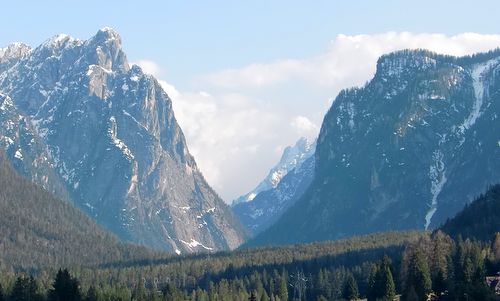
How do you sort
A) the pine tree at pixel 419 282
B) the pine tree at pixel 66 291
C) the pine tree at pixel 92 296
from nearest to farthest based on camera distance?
the pine tree at pixel 66 291, the pine tree at pixel 92 296, the pine tree at pixel 419 282

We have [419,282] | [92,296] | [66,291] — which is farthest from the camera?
[419,282]

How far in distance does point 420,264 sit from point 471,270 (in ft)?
30.2

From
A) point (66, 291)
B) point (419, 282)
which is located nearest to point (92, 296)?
point (66, 291)

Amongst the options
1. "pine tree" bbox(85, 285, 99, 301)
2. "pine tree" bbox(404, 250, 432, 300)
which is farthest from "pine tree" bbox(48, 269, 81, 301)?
"pine tree" bbox(404, 250, 432, 300)

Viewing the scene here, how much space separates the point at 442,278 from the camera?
642 ft

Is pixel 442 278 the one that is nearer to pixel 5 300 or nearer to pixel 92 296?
pixel 92 296

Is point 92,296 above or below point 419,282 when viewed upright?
above

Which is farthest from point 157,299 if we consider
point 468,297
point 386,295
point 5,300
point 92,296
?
point 468,297

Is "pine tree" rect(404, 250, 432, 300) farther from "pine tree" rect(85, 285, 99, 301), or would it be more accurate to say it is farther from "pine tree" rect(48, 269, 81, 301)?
"pine tree" rect(48, 269, 81, 301)

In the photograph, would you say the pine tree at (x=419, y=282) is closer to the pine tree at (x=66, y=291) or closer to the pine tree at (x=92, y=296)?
the pine tree at (x=92, y=296)

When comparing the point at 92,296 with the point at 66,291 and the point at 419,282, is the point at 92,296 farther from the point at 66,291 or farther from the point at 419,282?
the point at 419,282

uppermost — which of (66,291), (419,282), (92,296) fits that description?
(66,291)

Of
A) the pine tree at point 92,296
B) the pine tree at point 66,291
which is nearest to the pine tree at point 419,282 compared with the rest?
the pine tree at point 92,296

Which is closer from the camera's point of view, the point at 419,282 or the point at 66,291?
the point at 66,291
